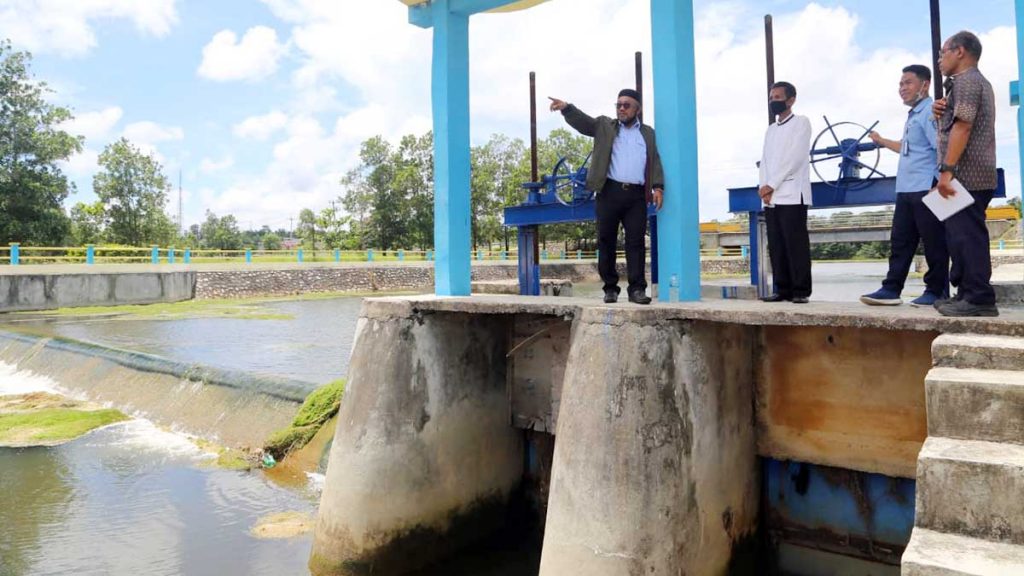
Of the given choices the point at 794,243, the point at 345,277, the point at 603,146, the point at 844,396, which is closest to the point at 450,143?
the point at 603,146

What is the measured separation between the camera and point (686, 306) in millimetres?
3877

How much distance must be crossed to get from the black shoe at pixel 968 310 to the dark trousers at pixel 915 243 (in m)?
0.89

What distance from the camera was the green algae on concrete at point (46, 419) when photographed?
9.39m

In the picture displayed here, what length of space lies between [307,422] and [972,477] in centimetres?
698

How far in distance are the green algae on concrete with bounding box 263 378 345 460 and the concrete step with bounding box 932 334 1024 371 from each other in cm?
632

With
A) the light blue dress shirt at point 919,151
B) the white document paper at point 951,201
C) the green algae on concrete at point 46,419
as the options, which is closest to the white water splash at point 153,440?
the green algae on concrete at point 46,419

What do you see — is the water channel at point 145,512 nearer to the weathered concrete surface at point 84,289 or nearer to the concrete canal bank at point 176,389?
the concrete canal bank at point 176,389

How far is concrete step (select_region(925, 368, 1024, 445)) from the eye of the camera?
228 centimetres

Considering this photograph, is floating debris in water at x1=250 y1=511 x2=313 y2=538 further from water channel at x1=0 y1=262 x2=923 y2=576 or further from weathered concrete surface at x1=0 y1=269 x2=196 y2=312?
weathered concrete surface at x1=0 y1=269 x2=196 y2=312

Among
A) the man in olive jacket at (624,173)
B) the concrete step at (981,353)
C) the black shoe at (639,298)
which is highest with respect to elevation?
the man in olive jacket at (624,173)

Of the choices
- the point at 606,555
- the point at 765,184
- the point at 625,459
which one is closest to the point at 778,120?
the point at 765,184

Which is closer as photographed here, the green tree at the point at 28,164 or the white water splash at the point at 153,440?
the white water splash at the point at 153,440

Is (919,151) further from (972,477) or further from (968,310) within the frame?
(972,477)

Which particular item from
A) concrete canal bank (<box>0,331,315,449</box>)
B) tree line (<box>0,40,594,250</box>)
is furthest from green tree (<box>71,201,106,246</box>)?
concrete canal bank (<box>0,331,315,449</box>)
